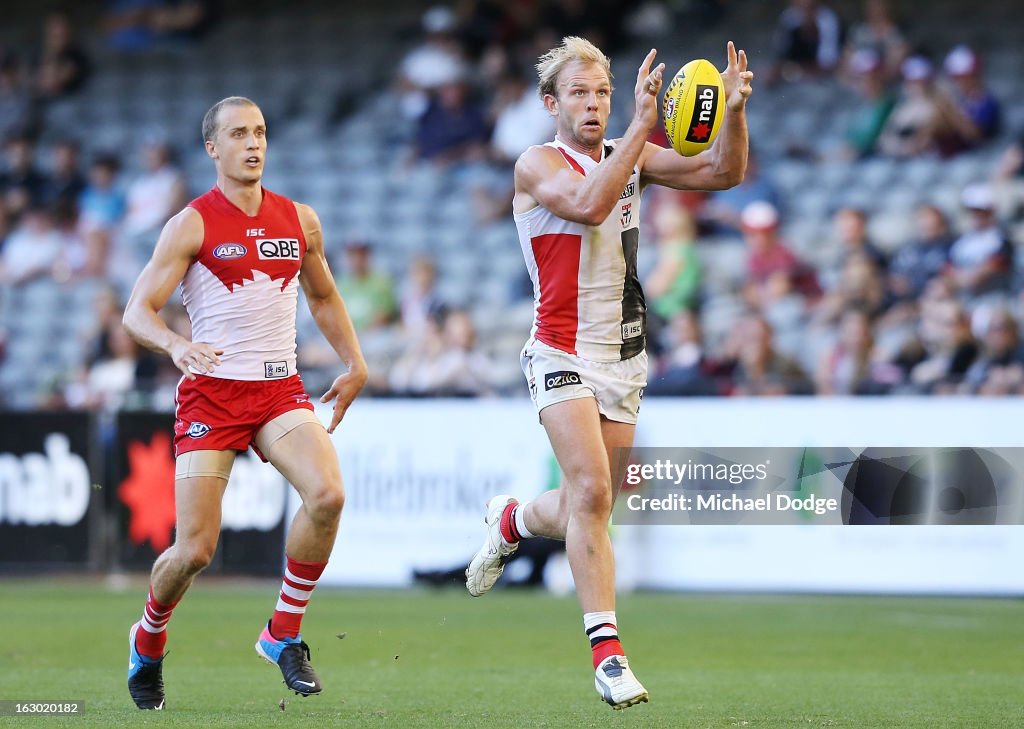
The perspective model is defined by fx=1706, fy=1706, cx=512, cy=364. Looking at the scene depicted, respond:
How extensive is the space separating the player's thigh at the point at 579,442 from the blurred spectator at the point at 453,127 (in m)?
11.9

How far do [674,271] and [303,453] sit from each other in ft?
27.7

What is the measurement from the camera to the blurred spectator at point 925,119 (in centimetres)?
1606

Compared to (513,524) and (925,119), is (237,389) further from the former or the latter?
(925,119)

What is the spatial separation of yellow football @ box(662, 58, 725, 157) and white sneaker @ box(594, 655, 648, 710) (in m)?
2.18

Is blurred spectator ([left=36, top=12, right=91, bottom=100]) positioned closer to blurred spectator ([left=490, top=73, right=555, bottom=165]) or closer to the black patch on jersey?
blurred spectator ([left=490, top=73, right=555, bottom=165])

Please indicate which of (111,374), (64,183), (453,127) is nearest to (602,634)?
(111,374)

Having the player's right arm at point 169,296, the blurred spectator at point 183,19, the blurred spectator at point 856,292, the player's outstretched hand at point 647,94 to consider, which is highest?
the blurred spectator at point 183,19

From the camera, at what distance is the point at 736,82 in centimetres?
705

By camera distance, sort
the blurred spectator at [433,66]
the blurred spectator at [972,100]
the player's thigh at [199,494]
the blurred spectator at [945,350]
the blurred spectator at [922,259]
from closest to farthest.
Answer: the player's thigh at [199,494]
the blurred spectator at [945,350]
the blurred spectator at [922,259]
the blurred spectator at [972,100]
the blurred spectator at [433,66]

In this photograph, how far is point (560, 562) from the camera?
1348 centimetres

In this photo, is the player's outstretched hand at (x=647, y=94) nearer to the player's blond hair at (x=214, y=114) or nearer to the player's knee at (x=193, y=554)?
the player's blond hair at (x=214, y=114)

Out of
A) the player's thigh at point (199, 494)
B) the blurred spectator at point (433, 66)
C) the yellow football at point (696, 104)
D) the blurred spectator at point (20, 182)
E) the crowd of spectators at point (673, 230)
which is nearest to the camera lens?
the yellow football at point (696, 104)

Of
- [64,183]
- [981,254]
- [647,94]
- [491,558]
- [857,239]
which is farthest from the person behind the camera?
[64,183]

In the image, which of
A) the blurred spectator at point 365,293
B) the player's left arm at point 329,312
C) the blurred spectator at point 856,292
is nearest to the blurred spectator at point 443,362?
the blurred spectator at point 365,293
